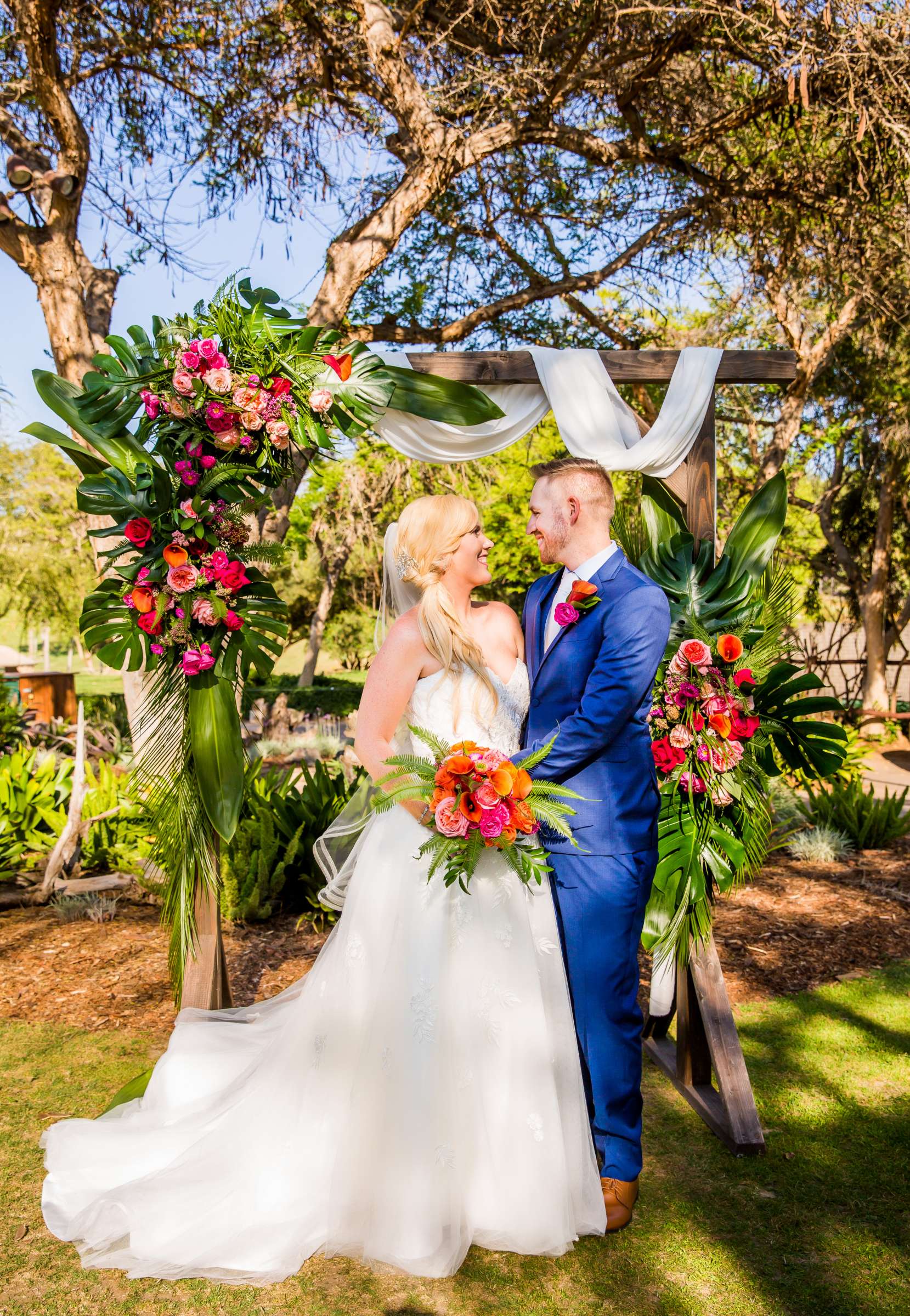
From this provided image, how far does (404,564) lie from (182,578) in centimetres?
91

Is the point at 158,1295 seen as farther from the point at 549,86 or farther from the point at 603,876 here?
the point at 549,86

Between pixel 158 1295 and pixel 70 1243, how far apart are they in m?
0.44

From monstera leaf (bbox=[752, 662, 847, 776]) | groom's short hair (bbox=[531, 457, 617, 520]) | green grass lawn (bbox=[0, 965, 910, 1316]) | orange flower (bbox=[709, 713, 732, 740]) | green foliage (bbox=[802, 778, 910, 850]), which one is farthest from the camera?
green foliage (bbox=[802, 778, 910, 850])

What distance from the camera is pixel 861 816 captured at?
28.4 ft

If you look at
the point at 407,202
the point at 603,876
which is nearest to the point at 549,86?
the point at 407,202

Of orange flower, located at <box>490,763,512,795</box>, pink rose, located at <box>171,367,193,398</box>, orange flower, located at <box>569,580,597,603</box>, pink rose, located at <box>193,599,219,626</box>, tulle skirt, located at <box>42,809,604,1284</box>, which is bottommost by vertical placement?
tulle skirt, located at <box>42,809,604,1284</box>

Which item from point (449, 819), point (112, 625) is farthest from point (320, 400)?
point (449, 819)

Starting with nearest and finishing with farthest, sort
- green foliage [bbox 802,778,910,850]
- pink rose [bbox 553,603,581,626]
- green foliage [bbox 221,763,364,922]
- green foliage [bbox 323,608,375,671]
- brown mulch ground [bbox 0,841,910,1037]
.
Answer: pink rose [bbox 553,603,581,626] → brown mulch ground [bbox 0,841,910,1037] → green foliage [bbox 221,763,364,922] → green foliage [bbox 802,778,910,850] → green foliage [bbox 323,608,375,671]

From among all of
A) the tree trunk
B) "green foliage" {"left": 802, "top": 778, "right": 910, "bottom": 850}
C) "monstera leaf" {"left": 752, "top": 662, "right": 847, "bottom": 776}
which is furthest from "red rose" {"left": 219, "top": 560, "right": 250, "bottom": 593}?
the tree trunk

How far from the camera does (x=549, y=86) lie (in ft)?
27.7

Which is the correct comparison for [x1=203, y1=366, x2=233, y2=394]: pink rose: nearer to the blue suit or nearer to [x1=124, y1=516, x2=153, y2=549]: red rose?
[x1=124, y1=516, x2=153, y2=549]: red rose

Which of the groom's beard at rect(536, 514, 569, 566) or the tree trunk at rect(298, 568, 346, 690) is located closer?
the groom's beard at rect(536, 514, 569, 566)

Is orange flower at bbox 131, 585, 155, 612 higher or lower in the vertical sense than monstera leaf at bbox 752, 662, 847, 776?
higher

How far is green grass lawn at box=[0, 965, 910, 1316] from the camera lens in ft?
9.67
